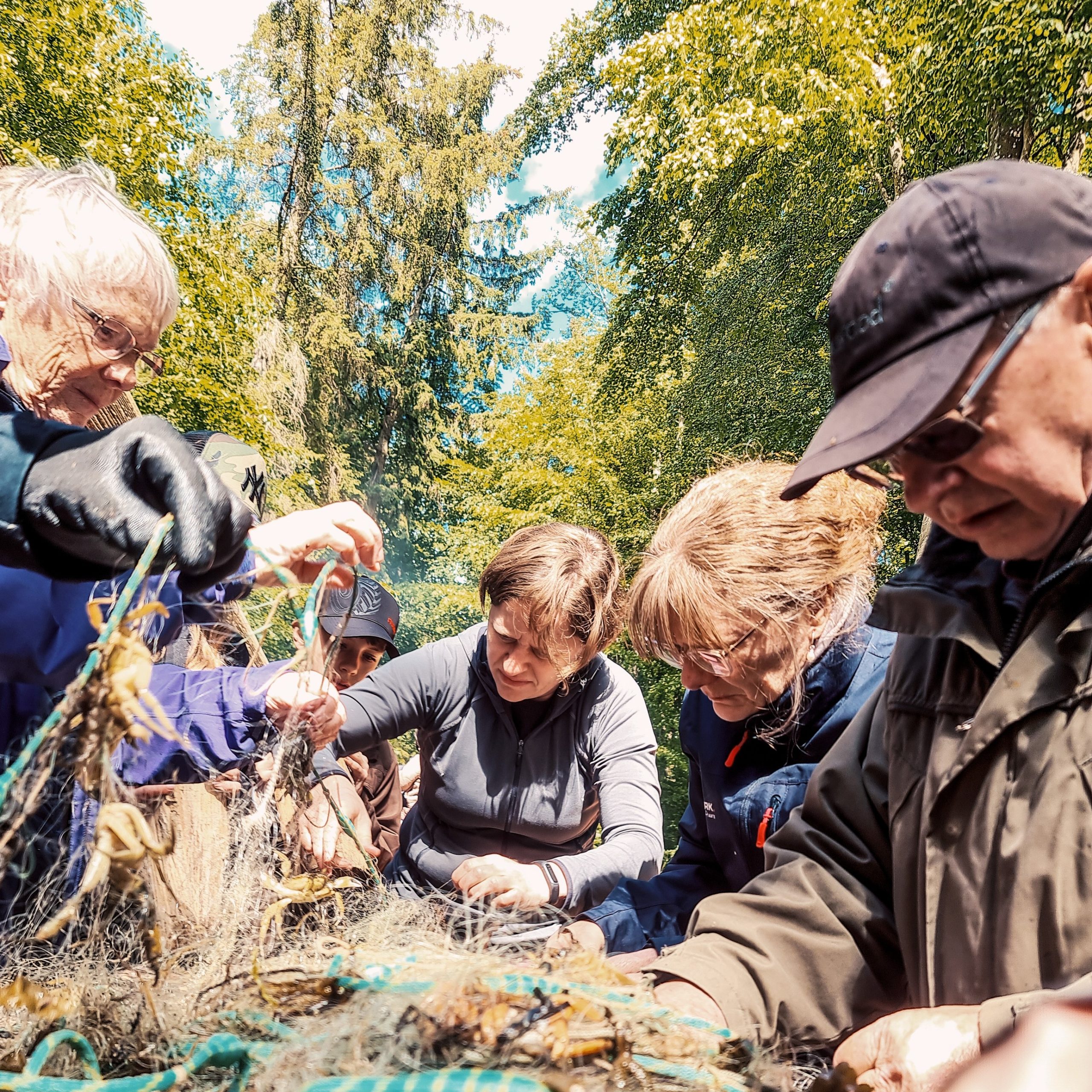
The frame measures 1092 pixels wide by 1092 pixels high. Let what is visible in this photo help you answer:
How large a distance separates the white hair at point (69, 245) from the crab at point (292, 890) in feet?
3.68

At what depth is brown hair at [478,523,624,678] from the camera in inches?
101

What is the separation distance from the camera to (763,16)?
12109mm

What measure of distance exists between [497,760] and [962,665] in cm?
170

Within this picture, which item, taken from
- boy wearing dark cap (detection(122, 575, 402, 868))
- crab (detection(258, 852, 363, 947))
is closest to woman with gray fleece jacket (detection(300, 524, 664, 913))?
boy wearing dark cap (detection(122, 575, 402, 868))

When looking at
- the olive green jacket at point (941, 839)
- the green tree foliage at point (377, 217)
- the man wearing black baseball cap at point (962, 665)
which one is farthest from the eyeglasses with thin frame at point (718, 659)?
the green tree foliage at point (377, 217)

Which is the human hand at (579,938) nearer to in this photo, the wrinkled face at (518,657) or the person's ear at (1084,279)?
the wrinkled face at (518,657)

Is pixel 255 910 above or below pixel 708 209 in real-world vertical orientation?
below

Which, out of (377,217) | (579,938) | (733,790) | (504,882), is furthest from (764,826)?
(377,217)

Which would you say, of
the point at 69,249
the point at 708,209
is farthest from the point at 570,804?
the point at 708,209

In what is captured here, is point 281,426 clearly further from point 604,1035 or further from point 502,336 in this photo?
point 604,1035

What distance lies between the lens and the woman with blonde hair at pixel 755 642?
76.8 inches

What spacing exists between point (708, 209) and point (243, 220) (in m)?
12.2

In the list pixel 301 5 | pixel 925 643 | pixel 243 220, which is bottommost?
pixel 925 643

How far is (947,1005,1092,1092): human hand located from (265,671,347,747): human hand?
119 cm
